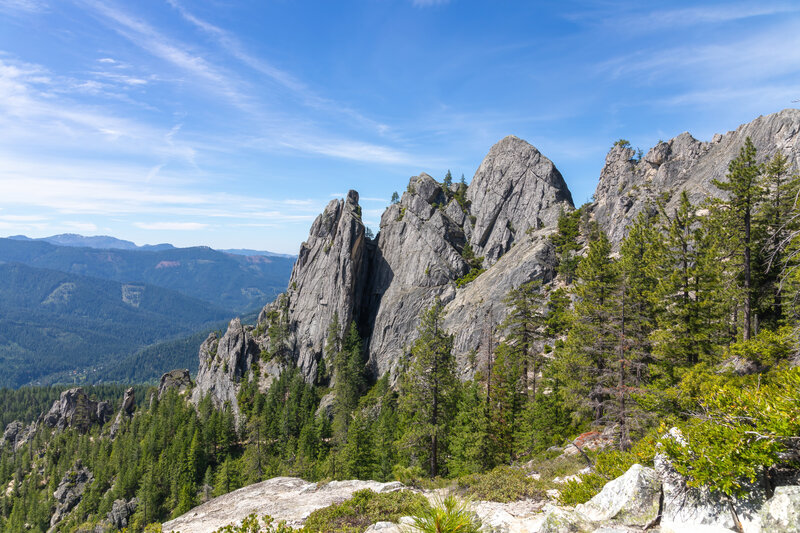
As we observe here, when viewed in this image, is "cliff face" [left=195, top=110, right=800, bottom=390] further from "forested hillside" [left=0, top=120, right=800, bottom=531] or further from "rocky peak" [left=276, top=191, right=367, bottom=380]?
Result: "forested hillside" [left=0, top=120, right=800, bottom=531]

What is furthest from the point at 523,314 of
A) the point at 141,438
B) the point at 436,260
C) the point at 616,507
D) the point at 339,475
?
the point at 141,438

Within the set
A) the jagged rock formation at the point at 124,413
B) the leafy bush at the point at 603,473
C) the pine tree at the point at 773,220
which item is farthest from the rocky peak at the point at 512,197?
the jagged rock formation at the point at 124,413

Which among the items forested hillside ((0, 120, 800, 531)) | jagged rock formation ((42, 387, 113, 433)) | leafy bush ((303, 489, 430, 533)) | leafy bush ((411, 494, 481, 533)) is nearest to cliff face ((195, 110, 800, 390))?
forested hillside ((0, 120, 800, 531))

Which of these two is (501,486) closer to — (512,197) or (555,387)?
(555,387)

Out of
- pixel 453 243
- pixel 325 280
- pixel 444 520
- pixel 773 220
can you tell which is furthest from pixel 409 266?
pixel 444 520

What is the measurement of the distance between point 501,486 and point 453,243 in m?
69.5

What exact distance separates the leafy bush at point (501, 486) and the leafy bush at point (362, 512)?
2571mm

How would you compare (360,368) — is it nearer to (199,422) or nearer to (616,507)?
(199,422)

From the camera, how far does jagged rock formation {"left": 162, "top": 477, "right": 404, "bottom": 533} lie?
15891 mm

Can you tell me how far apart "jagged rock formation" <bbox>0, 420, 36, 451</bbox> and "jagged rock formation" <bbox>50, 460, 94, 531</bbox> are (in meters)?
53.8

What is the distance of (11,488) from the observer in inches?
4134

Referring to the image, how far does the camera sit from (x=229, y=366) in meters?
91.5

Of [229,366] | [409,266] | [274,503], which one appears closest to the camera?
[274,503]

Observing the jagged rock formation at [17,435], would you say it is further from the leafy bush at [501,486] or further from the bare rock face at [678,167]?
the bare rock face at [678,167]
